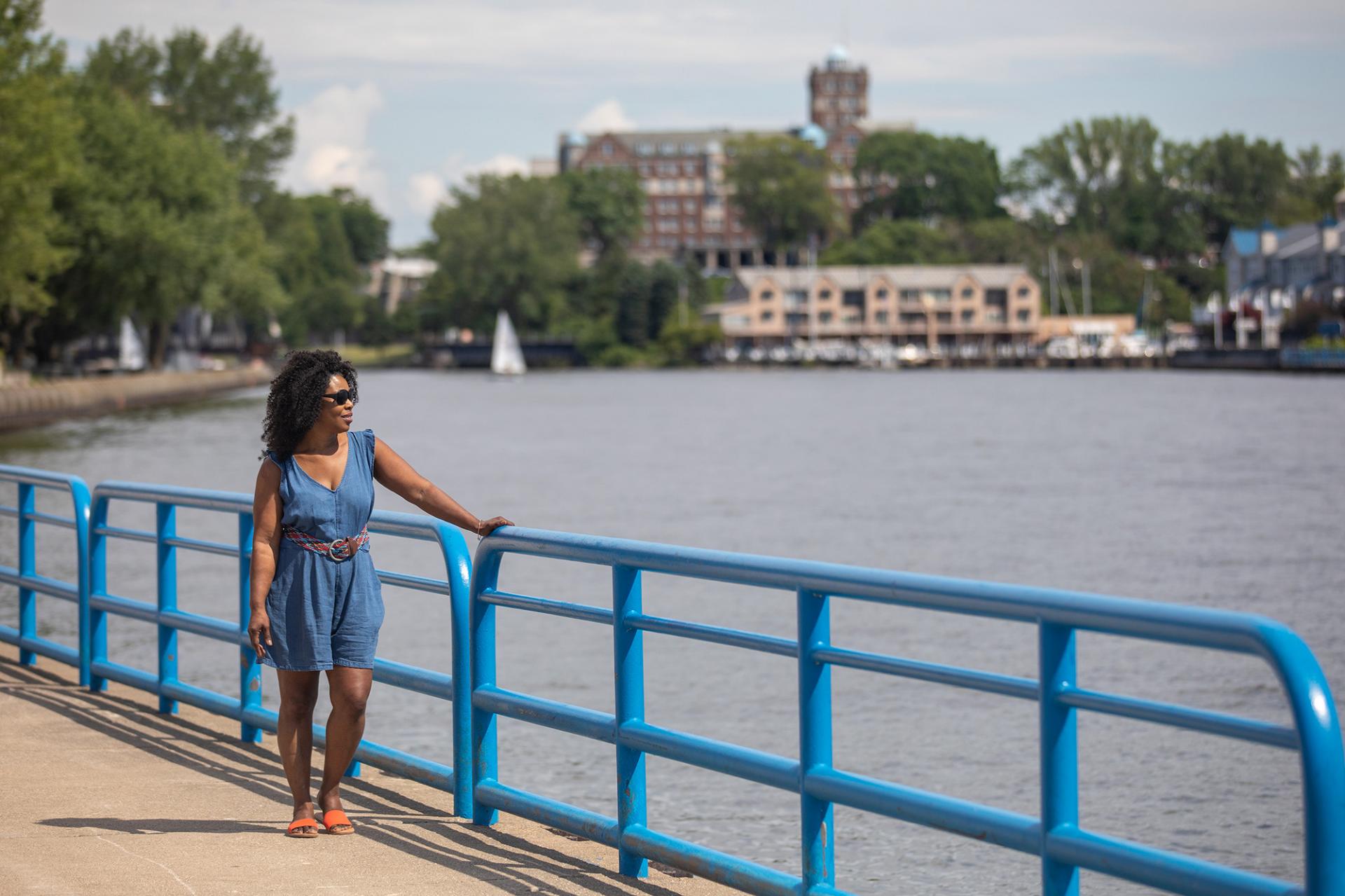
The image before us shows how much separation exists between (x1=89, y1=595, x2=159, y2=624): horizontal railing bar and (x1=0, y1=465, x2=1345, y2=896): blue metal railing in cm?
59

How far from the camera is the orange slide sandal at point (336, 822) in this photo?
7.50 m

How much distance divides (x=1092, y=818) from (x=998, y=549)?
70.0ft

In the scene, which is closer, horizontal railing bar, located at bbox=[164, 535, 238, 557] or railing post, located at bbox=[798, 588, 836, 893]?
railing post, located at bbox=[798, 588, 836, 893]

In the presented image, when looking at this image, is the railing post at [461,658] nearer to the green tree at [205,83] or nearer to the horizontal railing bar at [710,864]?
the horizontal railing bar at [710,864]

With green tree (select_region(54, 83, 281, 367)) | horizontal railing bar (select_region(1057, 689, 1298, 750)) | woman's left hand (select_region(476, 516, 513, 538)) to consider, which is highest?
green tree (select_region(54, 83, 281, 367))

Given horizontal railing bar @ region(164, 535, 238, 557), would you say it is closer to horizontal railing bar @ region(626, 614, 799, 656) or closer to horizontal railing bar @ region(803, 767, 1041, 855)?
horizontal railing bar @ region(626, 614, 799, 656)

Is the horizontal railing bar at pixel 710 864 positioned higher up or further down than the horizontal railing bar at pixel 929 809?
further down

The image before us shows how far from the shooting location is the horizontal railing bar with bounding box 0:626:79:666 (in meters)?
11.7

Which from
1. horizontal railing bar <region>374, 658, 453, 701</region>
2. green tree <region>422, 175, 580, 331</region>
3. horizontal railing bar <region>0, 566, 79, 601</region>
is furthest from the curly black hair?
green tree <region>422, 175, 580, 331</region>

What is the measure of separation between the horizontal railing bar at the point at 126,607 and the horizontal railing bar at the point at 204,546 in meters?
0.45

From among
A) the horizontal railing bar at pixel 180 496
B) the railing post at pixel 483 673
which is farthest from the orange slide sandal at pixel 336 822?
the horizontal railing bar at pixel 180 496

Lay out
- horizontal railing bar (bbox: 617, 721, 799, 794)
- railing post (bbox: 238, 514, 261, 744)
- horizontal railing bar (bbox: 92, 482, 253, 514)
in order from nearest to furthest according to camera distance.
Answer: horizontal railing bar (bbox: 617, 721, 799, 794), horizontal railing bar (bbox: 92, 482, 253, 514), railing post (bbox: 238, 514, 261, 744)

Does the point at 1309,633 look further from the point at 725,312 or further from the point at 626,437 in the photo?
the point at 725,312

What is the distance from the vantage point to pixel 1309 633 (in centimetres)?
2420
